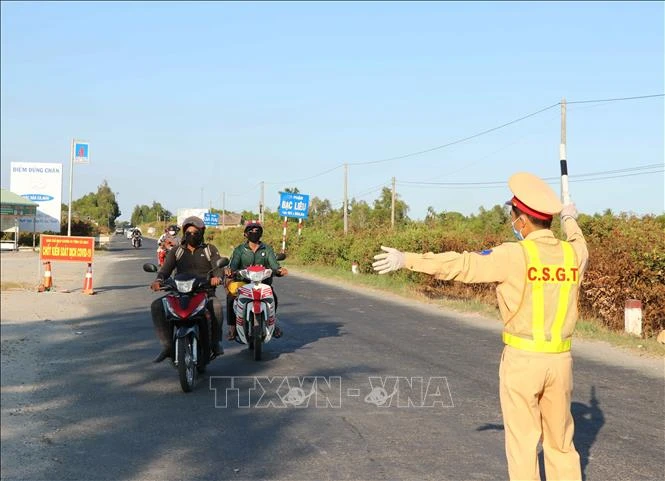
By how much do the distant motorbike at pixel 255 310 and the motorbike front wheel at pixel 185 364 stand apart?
78.4 inches

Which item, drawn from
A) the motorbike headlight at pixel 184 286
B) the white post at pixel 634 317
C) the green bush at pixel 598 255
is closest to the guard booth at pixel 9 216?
the motorbike headlight at pixel 184 286

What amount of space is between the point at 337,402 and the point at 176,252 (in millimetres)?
2940

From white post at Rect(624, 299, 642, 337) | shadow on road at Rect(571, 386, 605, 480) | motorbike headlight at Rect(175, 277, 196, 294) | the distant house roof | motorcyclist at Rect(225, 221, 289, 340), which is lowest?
shadow on road at Rect(571, 386, 605, 480)

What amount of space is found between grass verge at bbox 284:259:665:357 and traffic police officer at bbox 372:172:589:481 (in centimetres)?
845

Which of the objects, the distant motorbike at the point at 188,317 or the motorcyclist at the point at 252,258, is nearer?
the distant motorbike at the point at 188,317

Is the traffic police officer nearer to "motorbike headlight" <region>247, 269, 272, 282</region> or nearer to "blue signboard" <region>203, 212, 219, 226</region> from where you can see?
"motorbike headlight" <region>247, 269, 272, 282</region>

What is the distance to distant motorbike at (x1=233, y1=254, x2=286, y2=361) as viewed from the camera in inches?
392

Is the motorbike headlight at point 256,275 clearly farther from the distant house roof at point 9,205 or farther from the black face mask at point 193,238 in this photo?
the distant house roof at point 9,205

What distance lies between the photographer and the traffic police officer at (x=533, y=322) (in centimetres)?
385

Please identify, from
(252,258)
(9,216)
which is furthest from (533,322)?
(252,258)

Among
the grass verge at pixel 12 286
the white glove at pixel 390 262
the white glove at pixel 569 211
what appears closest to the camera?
the grass verge at pixel 12 286

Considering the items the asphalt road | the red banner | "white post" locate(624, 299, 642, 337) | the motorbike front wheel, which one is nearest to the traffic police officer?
the asphalt road

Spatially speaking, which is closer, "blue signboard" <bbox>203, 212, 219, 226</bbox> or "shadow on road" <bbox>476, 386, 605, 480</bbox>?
"shadow on road" <bbox>476, 386, 605, 480</bbox>

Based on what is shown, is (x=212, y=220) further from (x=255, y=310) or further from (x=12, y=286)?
(x=12, y=286)
